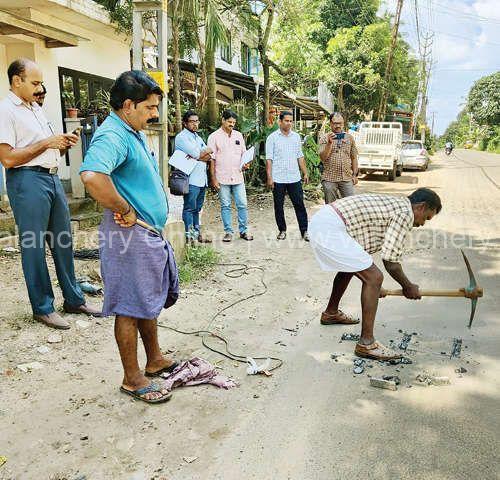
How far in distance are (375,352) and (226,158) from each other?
3.90m

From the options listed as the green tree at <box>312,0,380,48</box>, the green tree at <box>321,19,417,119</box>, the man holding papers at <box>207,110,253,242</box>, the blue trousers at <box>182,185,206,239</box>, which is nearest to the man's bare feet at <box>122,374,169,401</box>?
the blue trousers at <box>182,185,206,239</box>

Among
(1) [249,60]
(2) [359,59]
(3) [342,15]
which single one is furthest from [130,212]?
(3) [342,15]

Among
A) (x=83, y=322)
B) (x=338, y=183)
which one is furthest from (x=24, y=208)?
(x=338, y=183)

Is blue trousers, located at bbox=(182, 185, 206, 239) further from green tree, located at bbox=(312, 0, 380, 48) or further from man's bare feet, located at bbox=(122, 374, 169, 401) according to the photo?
green tree, located at bbox=(312, 0, 380, 48)

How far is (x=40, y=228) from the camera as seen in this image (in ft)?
11.9

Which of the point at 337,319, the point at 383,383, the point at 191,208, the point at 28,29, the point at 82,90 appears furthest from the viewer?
the point at 82,90

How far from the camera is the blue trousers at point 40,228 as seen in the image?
11.6 ft

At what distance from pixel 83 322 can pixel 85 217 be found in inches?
137

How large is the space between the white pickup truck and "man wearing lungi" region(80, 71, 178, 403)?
14.2 m

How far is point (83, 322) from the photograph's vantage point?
401cm

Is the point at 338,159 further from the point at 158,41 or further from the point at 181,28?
the point at 181,28

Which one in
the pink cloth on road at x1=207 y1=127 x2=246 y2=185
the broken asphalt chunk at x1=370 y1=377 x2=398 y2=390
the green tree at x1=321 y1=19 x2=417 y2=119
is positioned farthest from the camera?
the green tree at x1=321 y1=19 x2=417 y2=119

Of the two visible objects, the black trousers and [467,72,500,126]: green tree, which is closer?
the black trousers

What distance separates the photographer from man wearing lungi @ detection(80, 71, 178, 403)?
241 centimetres
